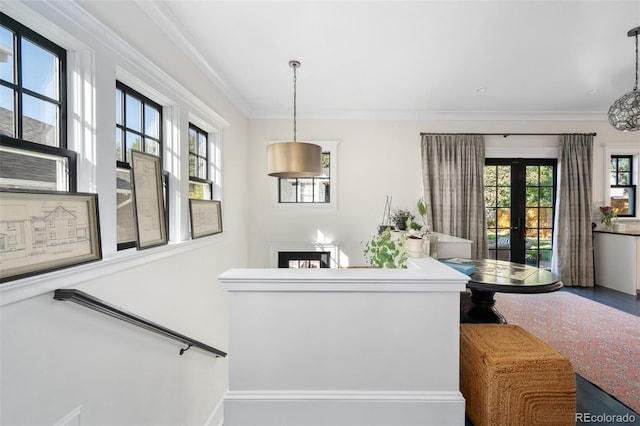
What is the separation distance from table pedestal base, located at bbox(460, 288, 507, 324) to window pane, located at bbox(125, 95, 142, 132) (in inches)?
115

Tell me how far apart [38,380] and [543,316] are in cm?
446

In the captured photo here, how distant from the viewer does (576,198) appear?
4445 millimetres

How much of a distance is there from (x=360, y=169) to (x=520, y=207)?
281 cm

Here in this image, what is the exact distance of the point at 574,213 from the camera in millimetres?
4445

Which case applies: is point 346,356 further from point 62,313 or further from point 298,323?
point 62,313

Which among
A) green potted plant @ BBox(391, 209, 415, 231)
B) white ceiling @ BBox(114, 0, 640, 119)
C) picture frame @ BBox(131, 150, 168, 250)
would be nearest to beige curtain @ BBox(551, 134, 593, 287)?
white ceiling @ BBox(114, 0, 640, 119)

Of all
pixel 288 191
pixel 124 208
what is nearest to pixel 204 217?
pixel 124 208

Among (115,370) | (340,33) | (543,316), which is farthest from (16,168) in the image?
(543,316)

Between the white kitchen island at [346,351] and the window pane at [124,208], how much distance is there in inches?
39.3

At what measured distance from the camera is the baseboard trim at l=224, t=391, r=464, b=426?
145 centimetres

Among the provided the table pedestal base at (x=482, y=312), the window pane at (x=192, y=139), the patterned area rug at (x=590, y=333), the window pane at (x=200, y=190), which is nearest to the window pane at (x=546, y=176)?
the patterned area rug at (x=590, y=333)

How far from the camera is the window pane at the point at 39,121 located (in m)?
1.30

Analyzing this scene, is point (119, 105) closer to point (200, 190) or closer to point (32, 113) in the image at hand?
point (32, 113)

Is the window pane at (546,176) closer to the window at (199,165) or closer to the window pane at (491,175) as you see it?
the window pane at (491,175)
